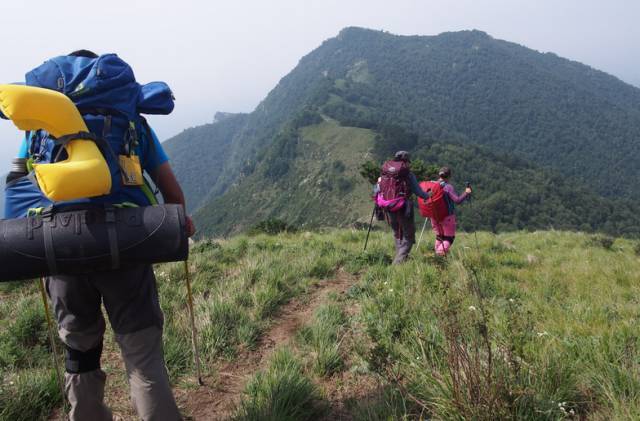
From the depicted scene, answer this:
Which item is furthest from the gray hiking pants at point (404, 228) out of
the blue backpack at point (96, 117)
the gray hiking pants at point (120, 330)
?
the blue backpack at point (96, 117)

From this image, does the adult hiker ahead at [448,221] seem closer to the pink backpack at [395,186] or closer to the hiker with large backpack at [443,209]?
the hiker with large backpack at [443,209]

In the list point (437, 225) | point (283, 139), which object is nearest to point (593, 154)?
point (283, 139)

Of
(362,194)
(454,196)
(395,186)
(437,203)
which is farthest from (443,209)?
(362,194)

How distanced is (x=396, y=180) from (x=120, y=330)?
4709mm

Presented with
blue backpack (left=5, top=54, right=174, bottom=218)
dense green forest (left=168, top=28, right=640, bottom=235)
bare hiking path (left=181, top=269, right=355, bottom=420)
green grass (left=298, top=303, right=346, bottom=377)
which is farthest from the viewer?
dense green forest (left=168, top=28, right=640, bottom=235)

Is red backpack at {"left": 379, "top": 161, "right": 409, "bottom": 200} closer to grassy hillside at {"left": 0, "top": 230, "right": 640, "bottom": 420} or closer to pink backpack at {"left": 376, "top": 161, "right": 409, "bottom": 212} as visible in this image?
pink backpack at {"left": 376, "top": 161, "right": 409, "bottom": 212}

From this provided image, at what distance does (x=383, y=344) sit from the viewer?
102 inches

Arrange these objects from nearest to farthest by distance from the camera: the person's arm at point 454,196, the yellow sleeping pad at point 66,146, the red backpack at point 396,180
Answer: the yellow sleeping pad at point 66,146, the red backpack at point 396,180, the person's arm at point 454,196

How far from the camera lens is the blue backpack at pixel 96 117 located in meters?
1.80

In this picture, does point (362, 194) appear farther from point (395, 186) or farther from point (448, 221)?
point (395, 186)

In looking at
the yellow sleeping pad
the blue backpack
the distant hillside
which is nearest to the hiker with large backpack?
the blue backpack

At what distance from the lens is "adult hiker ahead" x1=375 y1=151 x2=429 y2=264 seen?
19.4 feet

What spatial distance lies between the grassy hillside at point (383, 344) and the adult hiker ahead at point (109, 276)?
2.18 feet

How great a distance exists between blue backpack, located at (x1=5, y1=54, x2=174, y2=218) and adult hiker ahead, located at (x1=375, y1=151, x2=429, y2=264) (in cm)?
445
